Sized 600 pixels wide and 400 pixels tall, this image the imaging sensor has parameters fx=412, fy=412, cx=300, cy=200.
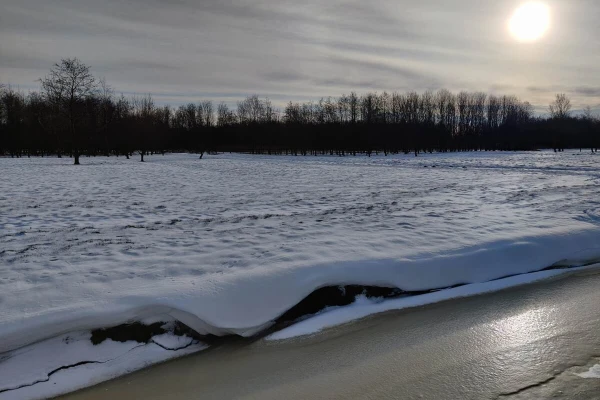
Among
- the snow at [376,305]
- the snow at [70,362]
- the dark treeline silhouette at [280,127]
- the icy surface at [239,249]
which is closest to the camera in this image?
the snow at [70,362]

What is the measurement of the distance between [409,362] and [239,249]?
150 inches

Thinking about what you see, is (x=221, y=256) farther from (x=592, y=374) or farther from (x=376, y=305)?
(x=592, y=374)

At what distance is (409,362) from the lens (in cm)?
442

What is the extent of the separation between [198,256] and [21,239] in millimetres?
3696

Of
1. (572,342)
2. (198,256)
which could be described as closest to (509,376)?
(572,342)

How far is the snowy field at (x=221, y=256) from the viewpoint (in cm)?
465

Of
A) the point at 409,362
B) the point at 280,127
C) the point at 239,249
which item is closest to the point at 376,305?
the point at 409,362

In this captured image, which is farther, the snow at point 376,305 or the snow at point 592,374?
the snow at point 376,305

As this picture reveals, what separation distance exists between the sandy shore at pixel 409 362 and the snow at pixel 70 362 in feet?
0.56

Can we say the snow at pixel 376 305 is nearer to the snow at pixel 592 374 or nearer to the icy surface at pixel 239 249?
the icy surface at pixel 239 249

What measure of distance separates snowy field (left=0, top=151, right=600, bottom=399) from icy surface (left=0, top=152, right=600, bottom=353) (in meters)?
0.02

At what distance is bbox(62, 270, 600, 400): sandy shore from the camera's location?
3902mm

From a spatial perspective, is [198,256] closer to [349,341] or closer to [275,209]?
[349,341]

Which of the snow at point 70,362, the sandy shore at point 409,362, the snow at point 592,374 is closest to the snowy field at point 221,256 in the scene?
the snow at point 70,362
